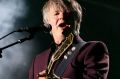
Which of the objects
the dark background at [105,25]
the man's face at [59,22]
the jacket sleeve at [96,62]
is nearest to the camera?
the jacket sleeve at [96,62]

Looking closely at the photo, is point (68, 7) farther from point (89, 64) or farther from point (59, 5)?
point (89, 64)

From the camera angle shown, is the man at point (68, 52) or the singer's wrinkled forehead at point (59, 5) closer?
the man at point (68, 52)

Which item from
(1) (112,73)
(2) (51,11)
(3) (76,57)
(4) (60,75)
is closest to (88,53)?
(3) (76,57)

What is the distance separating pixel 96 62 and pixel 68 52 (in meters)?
0.22

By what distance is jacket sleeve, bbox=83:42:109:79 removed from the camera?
2479mm

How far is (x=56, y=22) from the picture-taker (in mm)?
2676

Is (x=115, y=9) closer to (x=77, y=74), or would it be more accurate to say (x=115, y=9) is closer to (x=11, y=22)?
(x=11, y=22)

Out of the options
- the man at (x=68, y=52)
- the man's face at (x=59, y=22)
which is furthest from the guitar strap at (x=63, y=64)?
the man's face at (x=59, y=22)

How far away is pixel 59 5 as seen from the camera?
2.76 m

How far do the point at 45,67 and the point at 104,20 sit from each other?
2.46m

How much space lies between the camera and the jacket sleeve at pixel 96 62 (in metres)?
2.48

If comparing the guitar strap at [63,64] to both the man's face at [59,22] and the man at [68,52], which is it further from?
the man's face at [59,22]

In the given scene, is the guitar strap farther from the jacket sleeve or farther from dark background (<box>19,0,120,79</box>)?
dark background (<box>19,0,120,79</box>)

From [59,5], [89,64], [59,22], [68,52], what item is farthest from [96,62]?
[59,5]
